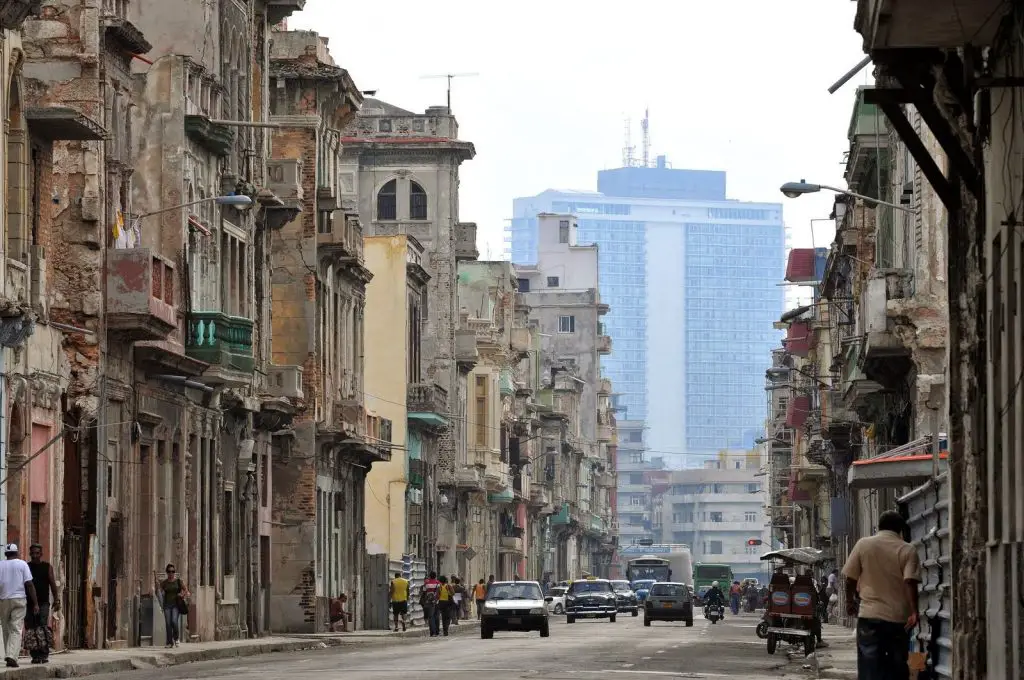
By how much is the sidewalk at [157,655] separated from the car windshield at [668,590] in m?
20.0

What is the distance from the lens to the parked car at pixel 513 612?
2080 inches

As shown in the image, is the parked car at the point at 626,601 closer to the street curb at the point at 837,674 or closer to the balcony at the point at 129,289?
the balcony at the point at 129,289

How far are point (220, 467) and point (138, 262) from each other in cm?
1091

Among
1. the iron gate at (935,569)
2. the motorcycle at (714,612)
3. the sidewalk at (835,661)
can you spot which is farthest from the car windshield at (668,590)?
the iron gate at (935,569)

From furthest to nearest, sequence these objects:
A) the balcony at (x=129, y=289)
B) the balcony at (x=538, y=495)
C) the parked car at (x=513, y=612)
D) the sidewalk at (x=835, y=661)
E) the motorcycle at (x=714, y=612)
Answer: the balcony at (x=538, y=495)
the motorcycle at (x=714, y=612)
the parked car at (x=513, y=612)
the balcony at (x=129, y=289)
the sidewalk at (x=835, y=661)

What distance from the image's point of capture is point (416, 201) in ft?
292

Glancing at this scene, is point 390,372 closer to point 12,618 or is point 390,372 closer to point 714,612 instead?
point 714,612

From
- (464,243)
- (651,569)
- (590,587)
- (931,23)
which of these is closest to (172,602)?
(931,23)

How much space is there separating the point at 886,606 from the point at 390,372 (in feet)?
196

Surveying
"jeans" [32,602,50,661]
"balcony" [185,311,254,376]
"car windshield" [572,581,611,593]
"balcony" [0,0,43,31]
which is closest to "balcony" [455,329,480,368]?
"car windshield" [572,581,611,593]

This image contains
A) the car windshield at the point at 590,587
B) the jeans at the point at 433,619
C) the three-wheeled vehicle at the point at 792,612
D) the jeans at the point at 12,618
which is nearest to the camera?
the jeans at the point at 12,618

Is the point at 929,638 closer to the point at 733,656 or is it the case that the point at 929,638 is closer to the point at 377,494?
the point at 733,656

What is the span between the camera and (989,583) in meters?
15.5

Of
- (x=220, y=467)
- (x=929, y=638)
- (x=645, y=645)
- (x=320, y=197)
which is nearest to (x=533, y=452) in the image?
(x=320, y=197)
